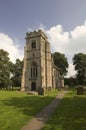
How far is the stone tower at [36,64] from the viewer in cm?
4909

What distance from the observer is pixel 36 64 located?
50.5 meters

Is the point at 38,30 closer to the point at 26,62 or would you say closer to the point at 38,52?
the point at 38,52

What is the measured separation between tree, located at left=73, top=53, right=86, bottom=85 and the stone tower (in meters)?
21.9

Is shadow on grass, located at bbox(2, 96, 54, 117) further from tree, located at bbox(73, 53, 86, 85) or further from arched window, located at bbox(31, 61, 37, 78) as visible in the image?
tree, located at bbox(73, 53, 86, 85)

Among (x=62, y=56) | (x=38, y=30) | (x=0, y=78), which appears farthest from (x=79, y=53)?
(x=0, y=78)

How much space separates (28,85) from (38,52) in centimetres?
1048

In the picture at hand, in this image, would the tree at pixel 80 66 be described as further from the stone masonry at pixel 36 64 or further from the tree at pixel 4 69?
the tree at pixel 4 69

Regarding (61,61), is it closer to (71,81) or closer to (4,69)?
(71,81)

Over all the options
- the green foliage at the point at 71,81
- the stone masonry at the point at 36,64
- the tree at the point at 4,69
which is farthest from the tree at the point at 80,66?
the tree at the point at 4,69

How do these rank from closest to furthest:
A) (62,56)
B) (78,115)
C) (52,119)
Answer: (52,119)
(78,115)
(62,56)

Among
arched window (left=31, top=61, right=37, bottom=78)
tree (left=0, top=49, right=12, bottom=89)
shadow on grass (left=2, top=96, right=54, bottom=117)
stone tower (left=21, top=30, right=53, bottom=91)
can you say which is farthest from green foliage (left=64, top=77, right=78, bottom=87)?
shadow on grass (left=2, top=96, right=54, bottom=117)

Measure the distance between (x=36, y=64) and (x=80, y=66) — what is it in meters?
29.1

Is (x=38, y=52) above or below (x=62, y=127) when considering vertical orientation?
above

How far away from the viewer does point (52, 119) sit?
12.7 m
